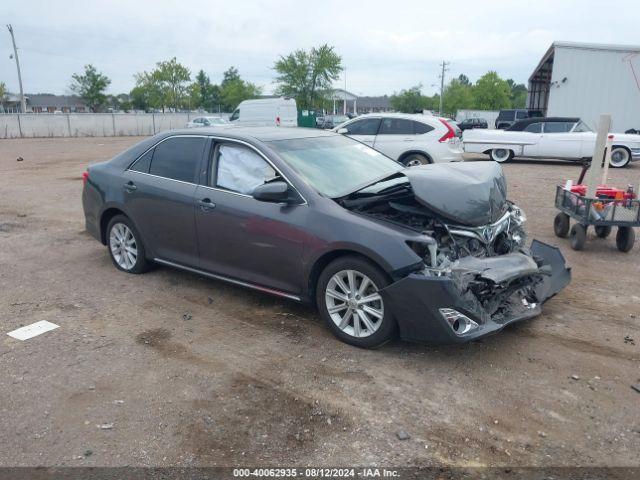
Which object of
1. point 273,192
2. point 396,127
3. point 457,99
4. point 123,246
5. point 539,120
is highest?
point 457,99

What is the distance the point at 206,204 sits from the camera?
4.89 meters

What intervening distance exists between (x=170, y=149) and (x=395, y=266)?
2.89 m

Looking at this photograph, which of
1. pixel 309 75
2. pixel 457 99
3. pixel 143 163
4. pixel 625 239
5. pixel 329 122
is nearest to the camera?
pixel 143 163

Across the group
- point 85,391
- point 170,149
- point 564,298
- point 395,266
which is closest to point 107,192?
point 170,149

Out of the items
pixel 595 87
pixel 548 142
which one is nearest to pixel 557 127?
pixel 548 142

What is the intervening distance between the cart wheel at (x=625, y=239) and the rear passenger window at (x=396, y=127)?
22.0ft

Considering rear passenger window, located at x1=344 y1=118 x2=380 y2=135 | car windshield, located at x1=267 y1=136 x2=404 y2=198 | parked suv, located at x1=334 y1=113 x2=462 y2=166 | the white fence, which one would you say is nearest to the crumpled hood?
car windshield, located at x1=267 y1=136 x2=404 y2=198

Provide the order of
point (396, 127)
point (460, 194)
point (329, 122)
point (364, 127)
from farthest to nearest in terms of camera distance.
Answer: point (329, 122), point (364, 127), point (396, 127), point (460, 194)

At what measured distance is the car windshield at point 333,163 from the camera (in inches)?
180

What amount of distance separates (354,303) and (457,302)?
81 cm

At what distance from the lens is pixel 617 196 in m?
7.01

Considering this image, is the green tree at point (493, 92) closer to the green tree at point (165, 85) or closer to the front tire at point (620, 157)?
the green tree at point (165, 85)

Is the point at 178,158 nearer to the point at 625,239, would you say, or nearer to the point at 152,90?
the point at 625,239

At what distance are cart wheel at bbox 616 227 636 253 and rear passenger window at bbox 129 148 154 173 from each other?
19.6ft
